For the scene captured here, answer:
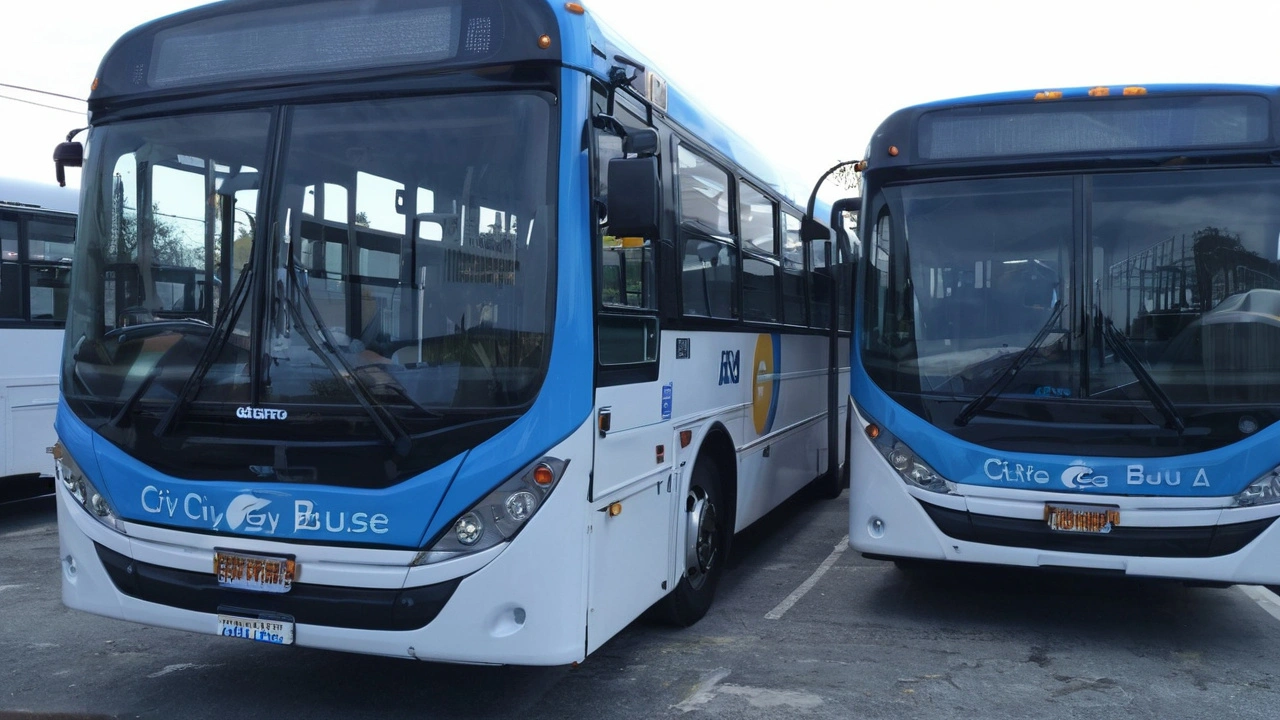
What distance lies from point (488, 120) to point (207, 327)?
1.45 meters

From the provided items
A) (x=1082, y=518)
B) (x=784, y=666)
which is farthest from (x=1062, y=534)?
(x=784, y=666)

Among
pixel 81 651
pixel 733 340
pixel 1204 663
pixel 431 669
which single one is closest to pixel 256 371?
pixel 431 669

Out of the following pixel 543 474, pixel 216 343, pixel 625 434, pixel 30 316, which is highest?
pixel 30 316

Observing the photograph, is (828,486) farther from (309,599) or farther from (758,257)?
(309,599)

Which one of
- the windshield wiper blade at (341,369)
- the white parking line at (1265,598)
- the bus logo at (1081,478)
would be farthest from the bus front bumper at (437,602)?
the white parking line at (1265,598)

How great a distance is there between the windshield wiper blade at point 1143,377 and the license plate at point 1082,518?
1.85 feet

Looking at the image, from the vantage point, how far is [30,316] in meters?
9.81

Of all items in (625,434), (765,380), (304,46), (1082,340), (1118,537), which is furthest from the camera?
(765,380)

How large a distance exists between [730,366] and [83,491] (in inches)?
144

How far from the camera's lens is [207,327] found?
4.68 meters

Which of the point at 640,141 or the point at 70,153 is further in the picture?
the point at 70,153

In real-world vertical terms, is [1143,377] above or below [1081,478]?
above

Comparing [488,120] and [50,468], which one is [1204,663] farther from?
[50,468]

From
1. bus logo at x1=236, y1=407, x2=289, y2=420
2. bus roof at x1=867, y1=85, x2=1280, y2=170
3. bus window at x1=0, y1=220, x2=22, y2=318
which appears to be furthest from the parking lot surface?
bus window at x1=0, y1=220, x2=22, y2=318
